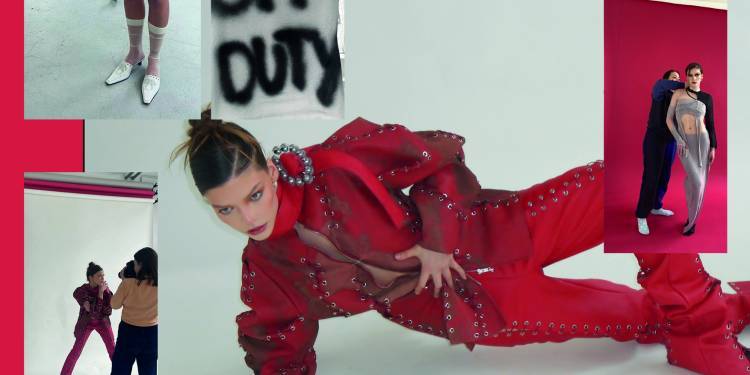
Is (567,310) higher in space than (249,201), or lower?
lower

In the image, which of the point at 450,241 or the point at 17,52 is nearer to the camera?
the point at 17,52

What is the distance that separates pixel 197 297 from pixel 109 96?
2.02 feet

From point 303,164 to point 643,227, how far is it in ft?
1.70

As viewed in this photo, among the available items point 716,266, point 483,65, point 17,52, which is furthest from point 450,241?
point 716,266

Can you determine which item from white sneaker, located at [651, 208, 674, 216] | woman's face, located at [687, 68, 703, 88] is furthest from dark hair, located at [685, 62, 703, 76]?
white sneaker, located at [651, 208, 674, 216]

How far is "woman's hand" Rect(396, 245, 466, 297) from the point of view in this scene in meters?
1.46

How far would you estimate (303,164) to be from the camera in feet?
4.56

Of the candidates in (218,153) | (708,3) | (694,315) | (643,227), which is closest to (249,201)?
(218,153)

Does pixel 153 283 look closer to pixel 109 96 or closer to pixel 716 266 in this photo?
pixel 109 96

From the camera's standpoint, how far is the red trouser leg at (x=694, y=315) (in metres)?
1.55

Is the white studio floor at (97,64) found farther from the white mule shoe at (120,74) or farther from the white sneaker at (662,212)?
the white sneaker at (662,212)

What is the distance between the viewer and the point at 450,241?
1.45 m

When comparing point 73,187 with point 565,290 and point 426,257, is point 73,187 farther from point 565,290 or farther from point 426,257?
point 565,290

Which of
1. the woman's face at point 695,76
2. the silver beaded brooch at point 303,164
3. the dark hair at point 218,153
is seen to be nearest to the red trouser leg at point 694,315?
the woman's face at point 695,76
